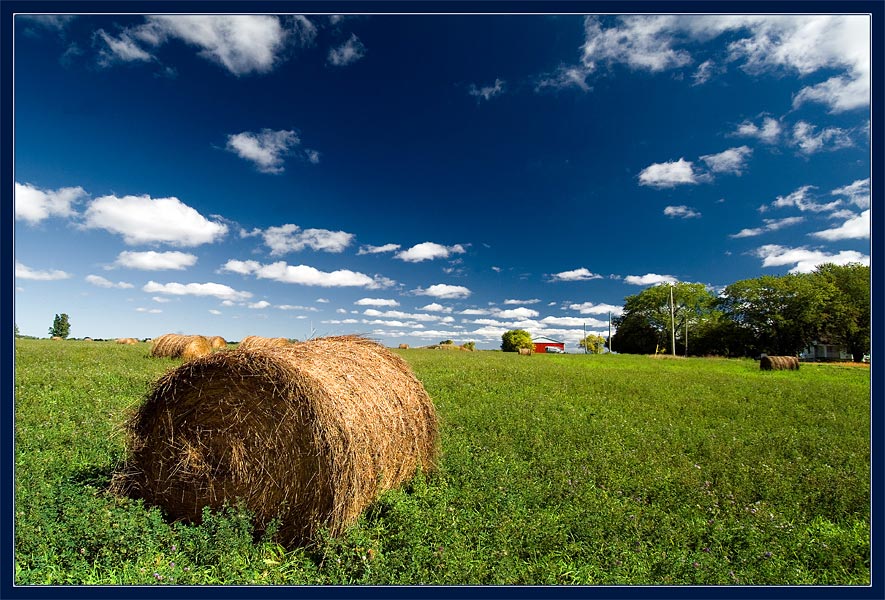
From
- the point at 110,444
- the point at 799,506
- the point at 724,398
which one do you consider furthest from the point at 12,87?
the point at 724,398

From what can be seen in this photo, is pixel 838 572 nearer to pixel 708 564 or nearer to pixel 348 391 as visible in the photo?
pixel 708 564

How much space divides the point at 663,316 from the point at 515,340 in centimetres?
2000

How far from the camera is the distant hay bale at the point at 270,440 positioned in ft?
18.3

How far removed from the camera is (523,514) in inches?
236

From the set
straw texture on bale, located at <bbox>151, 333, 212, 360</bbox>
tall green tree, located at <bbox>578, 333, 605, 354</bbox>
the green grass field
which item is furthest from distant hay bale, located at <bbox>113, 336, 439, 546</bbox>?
tall green tree, located at <bbox>578, 333, 605, 354</bbox>

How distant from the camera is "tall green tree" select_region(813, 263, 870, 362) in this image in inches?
1993

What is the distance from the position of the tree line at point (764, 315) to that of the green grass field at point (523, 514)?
4474 centimetres

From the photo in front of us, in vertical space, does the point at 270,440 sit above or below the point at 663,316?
below

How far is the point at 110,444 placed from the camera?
26.0 ft

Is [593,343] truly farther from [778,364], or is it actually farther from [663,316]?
[778,364]

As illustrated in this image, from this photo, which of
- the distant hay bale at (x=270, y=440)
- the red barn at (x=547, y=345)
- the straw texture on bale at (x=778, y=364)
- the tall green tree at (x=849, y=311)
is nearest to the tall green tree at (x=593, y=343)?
the red barn at (x=547, y=345)

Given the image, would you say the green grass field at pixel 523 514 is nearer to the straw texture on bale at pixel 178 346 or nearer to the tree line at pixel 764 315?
the straw texture on bale at pixel 178 346

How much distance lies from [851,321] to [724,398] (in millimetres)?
46968

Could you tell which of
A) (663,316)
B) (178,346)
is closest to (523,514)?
(178,346)
